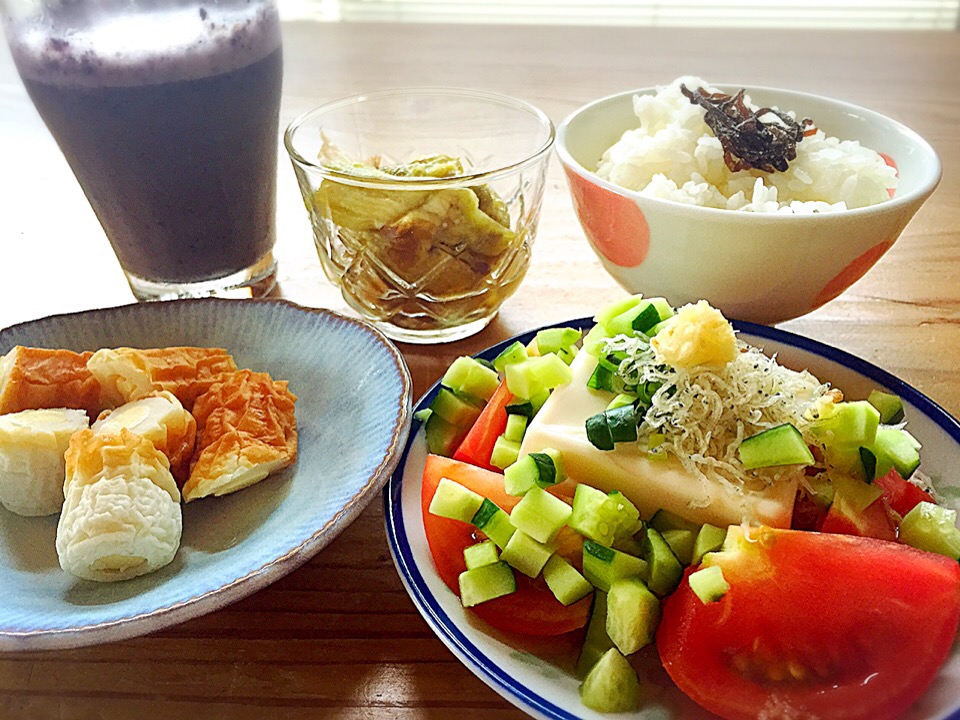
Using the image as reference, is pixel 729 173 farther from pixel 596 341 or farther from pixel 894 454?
pixel 894 454

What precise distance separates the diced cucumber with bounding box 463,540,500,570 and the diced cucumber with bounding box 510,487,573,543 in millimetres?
31

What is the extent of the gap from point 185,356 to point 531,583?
504 millimetres

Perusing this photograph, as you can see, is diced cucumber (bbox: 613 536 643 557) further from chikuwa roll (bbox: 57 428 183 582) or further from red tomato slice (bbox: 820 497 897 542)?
chikuwa roll (bbox: 57 428 183 582)

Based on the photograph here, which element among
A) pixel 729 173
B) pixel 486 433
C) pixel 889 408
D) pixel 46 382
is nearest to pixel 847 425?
pixel 889 408

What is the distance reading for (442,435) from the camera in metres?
0.95

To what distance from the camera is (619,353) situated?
899 mm

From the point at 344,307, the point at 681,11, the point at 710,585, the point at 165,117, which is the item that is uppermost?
the point at 165,117

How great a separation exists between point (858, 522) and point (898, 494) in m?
0.09

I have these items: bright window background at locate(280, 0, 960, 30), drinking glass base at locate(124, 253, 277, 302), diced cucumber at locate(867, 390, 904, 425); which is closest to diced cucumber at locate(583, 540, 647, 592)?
diced cucumber at locate(867, 390, 904, 425)

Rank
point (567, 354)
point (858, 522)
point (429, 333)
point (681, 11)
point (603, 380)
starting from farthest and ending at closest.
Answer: point (681, 11) < point (429, 333) < point (567, 354) < point (603, 380) < point (858, 522)

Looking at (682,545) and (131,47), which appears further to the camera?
(131,47)

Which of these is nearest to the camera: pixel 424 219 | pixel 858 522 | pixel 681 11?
pixel 858 522

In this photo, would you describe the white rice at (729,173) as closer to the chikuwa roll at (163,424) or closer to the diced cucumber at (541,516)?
the diced cucumber at (541,516)

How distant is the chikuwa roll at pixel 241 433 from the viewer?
89 cm
